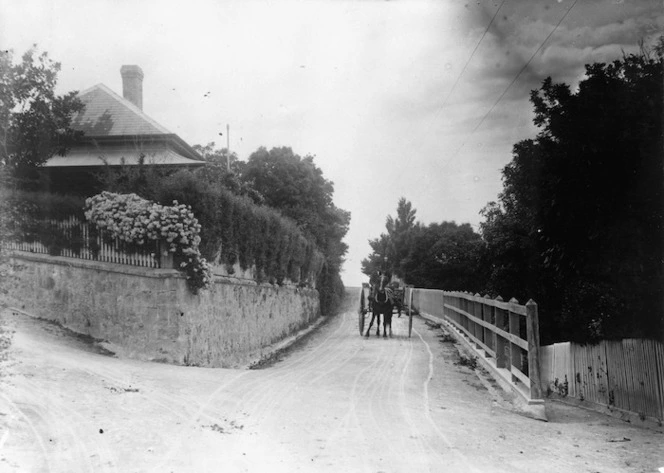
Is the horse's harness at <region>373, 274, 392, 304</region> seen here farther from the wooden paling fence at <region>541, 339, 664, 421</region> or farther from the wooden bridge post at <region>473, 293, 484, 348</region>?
the wooden paling fence at <region>541, 339, 664, 421</region>

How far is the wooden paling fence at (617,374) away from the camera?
8094 mm

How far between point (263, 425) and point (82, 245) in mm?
7191

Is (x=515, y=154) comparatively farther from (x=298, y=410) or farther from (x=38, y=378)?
(x=38, y=378)

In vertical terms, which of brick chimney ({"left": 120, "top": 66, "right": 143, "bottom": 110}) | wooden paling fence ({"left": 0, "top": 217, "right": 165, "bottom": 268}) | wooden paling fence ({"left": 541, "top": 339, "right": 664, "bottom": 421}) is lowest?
wooden paling fence ({"left": 541, "top": 339, "right": 664, "bottom": 421})

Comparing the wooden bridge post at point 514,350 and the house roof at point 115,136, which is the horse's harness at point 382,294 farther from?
the wooden bridge post at point 514,350

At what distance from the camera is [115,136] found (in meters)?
18.5

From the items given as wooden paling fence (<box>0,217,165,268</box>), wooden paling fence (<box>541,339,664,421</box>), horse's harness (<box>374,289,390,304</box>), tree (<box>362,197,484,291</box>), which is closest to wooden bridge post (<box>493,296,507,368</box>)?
wooden paling fence (<box>541,339,664,421</box>)

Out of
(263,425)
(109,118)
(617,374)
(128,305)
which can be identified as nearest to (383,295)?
(128,305)

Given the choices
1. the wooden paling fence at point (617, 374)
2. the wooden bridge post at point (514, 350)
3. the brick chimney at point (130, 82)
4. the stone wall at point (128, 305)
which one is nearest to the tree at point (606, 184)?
the wooden paling fence at point (617, 374)

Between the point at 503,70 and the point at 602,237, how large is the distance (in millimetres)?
3181

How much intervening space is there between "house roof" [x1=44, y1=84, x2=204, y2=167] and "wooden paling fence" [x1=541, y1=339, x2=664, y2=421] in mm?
12611

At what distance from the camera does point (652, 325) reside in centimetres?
802

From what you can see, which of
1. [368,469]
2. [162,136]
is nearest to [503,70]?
[368,469]

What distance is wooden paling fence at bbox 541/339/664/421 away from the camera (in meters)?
8.09
